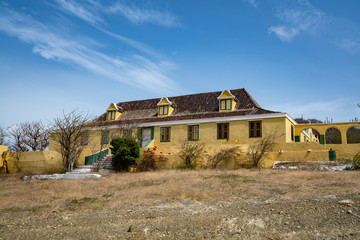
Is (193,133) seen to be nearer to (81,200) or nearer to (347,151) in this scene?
(347,151)

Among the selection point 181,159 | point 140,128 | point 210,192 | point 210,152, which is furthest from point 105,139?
point 210,192

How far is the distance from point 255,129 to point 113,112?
14335mm

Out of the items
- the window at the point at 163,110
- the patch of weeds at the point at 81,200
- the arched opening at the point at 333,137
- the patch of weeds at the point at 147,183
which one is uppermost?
the window at the point at 163,110

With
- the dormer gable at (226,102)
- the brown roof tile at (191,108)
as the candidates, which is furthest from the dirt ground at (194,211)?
the dormer gable at (226,102)

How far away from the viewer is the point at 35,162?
23984 millimetres

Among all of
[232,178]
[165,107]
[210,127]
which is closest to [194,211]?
[232,178]

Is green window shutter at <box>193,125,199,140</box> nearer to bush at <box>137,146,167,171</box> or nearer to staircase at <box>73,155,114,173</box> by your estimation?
Answer: bush at <box>137,146,167,171</box>

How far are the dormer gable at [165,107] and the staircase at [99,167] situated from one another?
661cm

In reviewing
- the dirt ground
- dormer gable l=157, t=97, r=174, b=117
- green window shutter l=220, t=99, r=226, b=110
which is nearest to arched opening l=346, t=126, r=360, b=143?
green window shutter l=220, t=99, r=226, b=110

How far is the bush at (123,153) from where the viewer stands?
68.6 feet

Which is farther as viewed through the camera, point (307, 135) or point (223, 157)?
point (307, 135)

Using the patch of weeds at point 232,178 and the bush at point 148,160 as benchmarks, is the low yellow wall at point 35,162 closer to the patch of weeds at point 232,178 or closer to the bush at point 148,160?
the bush at point 148,160

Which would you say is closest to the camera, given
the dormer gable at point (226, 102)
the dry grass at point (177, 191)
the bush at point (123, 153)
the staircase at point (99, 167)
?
the dry grass at point (177, 191)

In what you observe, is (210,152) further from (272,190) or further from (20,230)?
(20,230)
